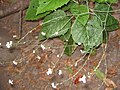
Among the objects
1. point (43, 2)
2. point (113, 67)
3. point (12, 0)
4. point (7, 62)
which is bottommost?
point (113, 67)

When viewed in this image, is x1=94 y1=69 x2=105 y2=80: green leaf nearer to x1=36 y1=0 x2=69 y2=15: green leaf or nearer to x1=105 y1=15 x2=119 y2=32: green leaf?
x1=105 y1=15 x2=119 y2=32: green leaf

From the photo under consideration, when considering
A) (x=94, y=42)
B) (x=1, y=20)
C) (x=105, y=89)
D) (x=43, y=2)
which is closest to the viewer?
(x=43, y=2)

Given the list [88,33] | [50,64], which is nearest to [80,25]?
[88,33]

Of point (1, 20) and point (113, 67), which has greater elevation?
point (1, 20)

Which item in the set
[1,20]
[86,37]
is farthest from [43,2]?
[1,20]

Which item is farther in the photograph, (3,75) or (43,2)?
(3,75)

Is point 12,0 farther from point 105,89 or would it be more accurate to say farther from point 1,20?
point 105,89

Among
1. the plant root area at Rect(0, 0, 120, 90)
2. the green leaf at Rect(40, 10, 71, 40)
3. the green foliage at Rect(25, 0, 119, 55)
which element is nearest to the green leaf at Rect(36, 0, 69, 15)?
the green foliage at Rect(25, 0, 119, 55)
